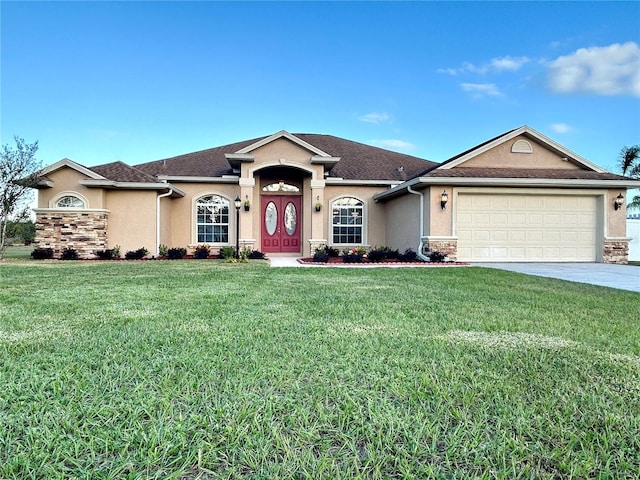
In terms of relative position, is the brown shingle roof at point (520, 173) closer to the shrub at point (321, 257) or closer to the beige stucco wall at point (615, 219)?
the beige stucco wall at point (615, 219)

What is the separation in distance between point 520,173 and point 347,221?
6622 mm

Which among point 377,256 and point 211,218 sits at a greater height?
point 211,218

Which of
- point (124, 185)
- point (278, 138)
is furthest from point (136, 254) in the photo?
point (278, 138)

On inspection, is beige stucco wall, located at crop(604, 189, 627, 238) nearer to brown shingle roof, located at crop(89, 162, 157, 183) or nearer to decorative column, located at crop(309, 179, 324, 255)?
decorative column, located at crop(309, 179, 324, 255)

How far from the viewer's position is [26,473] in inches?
59.4

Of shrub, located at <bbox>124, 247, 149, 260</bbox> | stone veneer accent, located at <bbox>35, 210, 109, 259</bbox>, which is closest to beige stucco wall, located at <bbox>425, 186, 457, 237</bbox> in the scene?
shrub, located at <bbox>124, 247, 149, 260</bbox>

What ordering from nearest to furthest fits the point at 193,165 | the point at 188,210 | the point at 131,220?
the point at 131,220, the point at 188,210, the point at 193,165

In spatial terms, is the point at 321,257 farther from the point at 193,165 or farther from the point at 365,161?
the point at 193,165

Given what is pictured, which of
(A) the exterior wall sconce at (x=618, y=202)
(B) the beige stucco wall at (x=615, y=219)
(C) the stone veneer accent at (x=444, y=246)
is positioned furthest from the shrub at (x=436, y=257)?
(A) the exterior wall sconce at (x=618, y=202)

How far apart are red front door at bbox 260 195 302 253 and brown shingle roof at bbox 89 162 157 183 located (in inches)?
175

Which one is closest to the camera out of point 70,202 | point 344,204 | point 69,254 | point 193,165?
point 69,254

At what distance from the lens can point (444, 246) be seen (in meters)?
12.2

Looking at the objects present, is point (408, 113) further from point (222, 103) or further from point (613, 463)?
point (613, 463)

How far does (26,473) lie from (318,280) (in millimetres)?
6212
